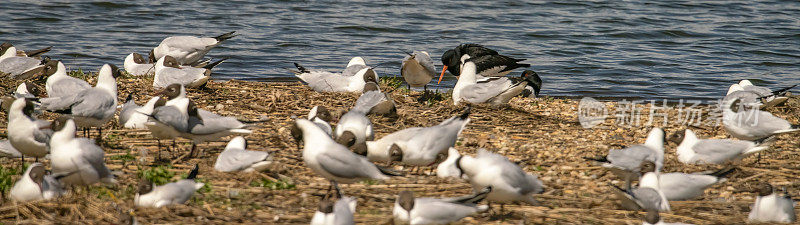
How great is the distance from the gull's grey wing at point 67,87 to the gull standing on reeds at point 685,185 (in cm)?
510

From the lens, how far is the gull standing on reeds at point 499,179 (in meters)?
5.61

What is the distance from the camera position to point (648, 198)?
19.0ft

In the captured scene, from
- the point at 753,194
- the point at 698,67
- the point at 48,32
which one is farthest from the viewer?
the point at 48,32

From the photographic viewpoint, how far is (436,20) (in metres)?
20.5

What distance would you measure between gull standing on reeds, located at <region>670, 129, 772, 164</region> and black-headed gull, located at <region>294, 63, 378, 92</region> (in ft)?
12.1

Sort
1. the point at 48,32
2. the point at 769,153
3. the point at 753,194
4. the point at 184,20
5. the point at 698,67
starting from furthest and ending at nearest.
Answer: the point at 184,20, the point at 48,32, the point at 698,67, the point at 769,153, the point at 753,194

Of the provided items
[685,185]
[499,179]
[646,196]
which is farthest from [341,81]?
[646,196]

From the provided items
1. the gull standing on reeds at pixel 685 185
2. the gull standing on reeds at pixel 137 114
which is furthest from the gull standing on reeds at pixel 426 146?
the gull standing on reeds at pixel 137 114

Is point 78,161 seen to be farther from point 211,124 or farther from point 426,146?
point 426,146

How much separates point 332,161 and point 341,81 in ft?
13.2

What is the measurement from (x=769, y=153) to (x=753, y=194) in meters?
1.40

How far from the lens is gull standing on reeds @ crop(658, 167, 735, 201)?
20.3 ft

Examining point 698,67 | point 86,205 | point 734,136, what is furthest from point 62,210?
point 698,67

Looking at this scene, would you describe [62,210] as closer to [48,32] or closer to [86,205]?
[86,205]
